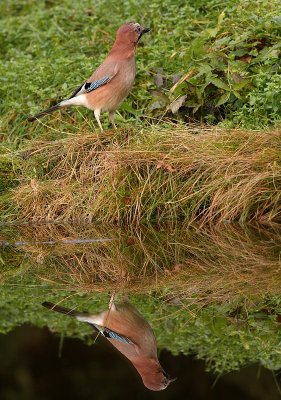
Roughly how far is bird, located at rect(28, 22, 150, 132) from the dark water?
1.27 m

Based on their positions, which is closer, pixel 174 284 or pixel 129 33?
pixel 174 284

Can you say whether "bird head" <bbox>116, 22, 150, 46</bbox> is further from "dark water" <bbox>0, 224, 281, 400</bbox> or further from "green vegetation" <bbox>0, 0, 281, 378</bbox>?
"dark water" <bbox>0, 224, 281, 400</bbox>

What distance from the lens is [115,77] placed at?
31.9 ft

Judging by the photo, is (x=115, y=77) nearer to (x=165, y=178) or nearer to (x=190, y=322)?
(x=165, y=178)

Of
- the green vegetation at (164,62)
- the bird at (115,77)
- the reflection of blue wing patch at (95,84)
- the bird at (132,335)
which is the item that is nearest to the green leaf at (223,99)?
the green vegetation at (164,62)

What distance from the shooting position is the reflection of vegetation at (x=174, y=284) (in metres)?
6.67

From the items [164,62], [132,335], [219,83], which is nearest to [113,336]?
[132,335]

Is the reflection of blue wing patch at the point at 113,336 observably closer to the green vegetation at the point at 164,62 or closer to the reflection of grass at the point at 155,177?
the reflection of grass at the point at 155,177

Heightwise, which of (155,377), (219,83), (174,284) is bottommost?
(219,83)

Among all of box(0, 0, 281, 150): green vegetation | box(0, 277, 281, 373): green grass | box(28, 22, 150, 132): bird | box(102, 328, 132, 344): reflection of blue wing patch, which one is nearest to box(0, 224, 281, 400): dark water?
box(0, 277, 281, 373): green grass

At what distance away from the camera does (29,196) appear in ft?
32.0

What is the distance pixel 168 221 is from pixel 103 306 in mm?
2155

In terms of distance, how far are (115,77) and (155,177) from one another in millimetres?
1034

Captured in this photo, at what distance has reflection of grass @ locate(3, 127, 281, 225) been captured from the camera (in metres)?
8.87
